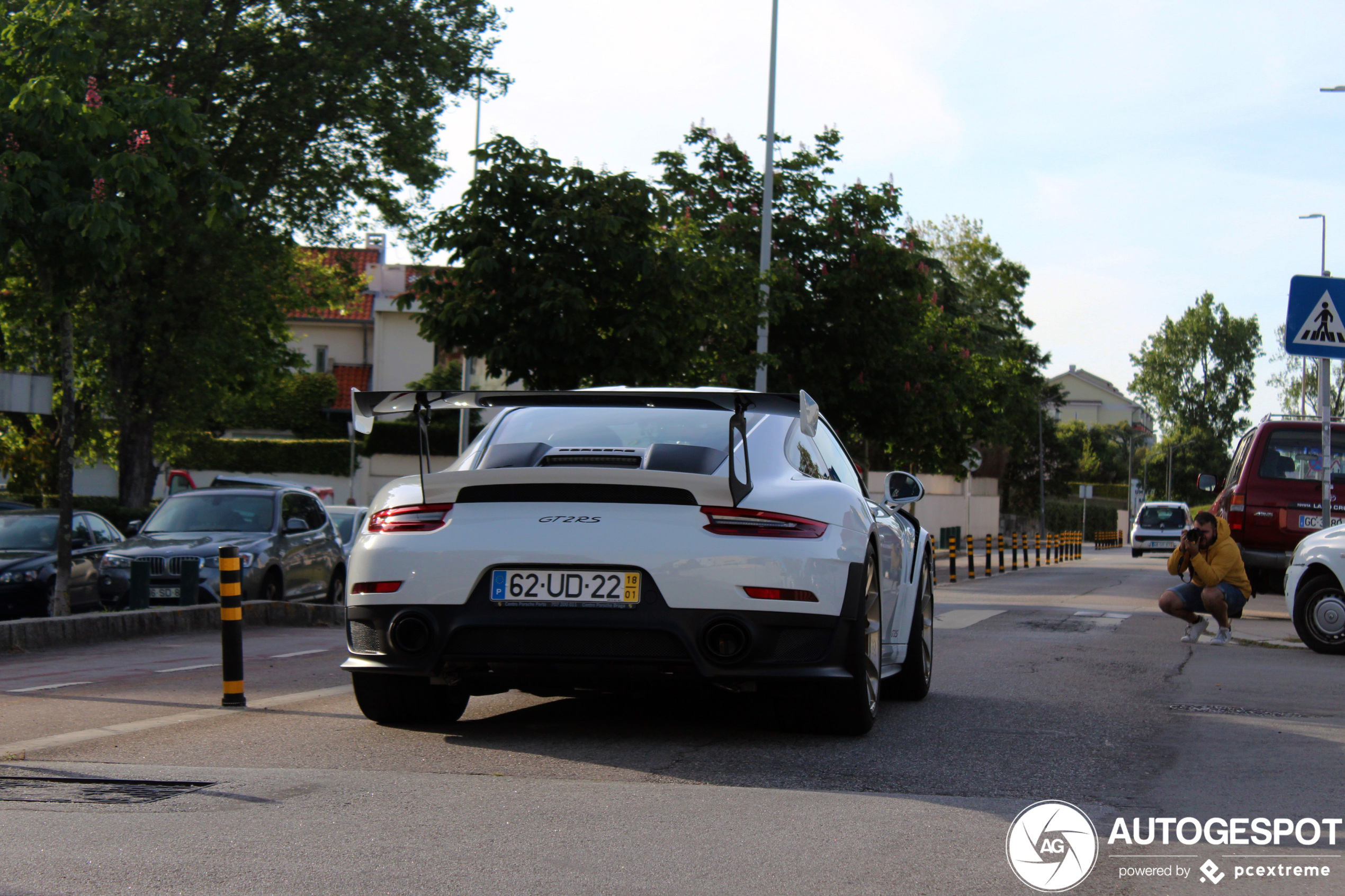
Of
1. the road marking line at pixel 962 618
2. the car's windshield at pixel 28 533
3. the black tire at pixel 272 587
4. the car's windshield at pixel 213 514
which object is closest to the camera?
the road marking line at pixel 962 618

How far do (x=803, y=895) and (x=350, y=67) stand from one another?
996 inches

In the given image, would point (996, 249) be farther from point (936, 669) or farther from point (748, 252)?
point (936, 669)

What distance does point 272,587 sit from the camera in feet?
54.4

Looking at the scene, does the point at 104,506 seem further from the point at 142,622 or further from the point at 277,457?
the point at 277,457

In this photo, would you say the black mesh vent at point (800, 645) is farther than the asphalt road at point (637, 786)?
Yes

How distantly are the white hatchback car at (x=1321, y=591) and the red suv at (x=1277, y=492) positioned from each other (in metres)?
4.62

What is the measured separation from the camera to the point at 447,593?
5805mm

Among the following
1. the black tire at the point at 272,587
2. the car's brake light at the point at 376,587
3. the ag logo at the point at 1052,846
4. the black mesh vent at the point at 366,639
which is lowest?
the black tire at the point at 272,587

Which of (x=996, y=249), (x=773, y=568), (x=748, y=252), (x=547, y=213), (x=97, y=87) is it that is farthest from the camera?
(x=996, y=249)

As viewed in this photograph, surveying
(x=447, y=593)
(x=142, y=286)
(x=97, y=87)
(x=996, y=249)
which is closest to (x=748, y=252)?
(x=142, y=286)

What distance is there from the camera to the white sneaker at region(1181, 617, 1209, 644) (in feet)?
43.2

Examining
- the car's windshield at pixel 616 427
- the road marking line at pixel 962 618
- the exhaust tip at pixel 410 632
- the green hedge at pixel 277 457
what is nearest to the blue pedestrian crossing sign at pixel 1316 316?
the road marking line at pixel 962 618

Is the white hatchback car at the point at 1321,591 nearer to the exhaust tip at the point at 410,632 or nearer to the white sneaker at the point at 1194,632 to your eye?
the white sneaker at the point at 1194,632

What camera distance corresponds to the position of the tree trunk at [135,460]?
28.3 m
